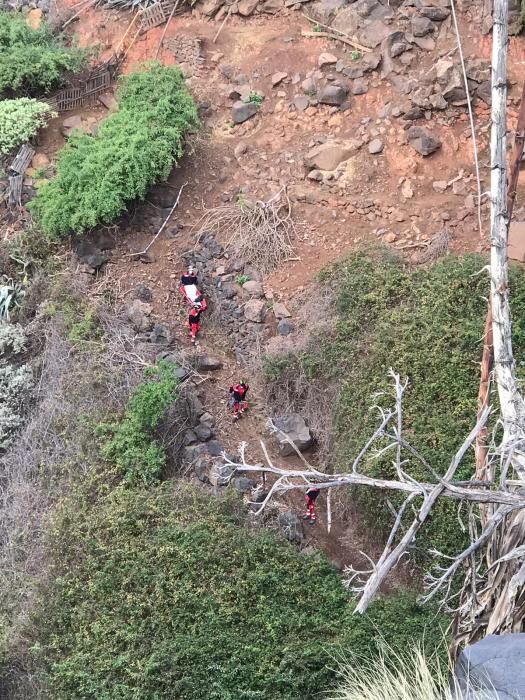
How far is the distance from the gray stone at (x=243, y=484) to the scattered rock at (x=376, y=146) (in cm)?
354

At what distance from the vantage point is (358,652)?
455cm

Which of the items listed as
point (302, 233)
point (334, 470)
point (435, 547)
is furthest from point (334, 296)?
point (435, 547)

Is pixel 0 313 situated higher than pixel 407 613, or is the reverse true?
pixel 0 313

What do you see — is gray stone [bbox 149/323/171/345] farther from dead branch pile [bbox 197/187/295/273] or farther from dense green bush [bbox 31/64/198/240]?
dense green bush [bbox 31/64/198/240]

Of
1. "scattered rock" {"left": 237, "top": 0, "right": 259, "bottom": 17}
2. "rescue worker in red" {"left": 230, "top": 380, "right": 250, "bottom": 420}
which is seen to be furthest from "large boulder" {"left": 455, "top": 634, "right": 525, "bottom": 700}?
"scattered rock" {"left": 237, "top": 0, "right": 259, "bottom": 17}

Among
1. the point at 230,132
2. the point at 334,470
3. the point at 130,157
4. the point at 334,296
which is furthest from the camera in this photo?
the point at 230,132

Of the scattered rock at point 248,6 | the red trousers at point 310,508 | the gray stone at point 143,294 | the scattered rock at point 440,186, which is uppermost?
the scattered rock at point 248,6

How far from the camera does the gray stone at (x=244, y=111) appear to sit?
7.78m

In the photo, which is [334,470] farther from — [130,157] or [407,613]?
[130,157]

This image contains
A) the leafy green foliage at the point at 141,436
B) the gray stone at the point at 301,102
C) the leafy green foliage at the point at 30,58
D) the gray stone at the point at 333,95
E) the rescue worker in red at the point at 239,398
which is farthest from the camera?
the leafy green foliage at the point at 30,58

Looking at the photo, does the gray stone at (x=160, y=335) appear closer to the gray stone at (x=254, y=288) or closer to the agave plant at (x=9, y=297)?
the gray stone at (x=254, y=288)

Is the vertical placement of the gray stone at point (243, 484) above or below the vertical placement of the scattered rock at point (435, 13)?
below

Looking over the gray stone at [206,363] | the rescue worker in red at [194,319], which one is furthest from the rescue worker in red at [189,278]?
the gray stone at [206,363]

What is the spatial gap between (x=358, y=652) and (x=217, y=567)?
3.65ft
